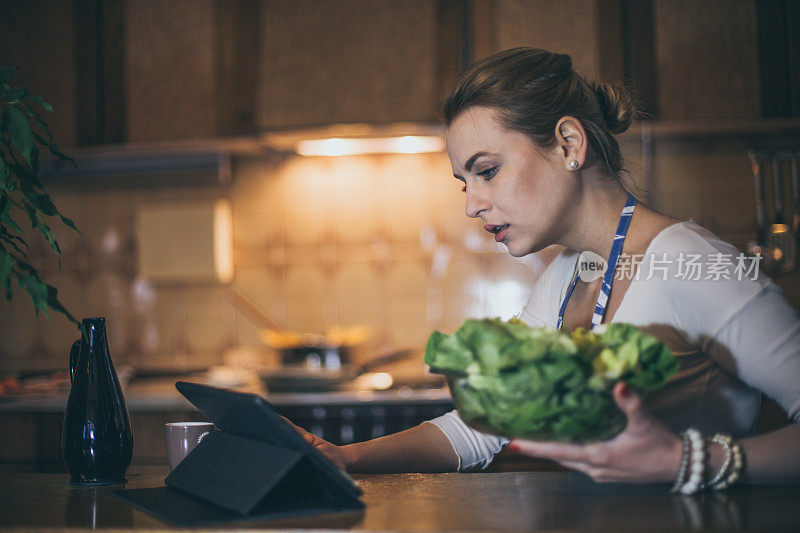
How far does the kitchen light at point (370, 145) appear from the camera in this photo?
2.72 m

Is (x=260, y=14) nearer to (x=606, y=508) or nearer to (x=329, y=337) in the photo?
(x=329, y=337)

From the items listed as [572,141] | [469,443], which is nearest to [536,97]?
[572,141]

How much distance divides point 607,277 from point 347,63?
5.46 feet

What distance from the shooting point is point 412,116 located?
255cm

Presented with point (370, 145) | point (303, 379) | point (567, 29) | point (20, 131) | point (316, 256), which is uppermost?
point (567, 29)

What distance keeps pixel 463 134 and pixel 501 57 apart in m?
0.15

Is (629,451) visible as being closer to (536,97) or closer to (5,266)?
(536,97)

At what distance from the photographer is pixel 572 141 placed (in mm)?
1246

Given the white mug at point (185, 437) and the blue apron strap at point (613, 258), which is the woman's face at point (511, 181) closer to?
the blue apron strap at point (613, 258)

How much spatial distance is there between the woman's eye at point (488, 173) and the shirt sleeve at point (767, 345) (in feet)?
1.42

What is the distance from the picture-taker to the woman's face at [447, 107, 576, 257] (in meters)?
1.23

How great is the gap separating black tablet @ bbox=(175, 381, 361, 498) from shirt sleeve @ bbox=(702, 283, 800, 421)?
21.6 inches

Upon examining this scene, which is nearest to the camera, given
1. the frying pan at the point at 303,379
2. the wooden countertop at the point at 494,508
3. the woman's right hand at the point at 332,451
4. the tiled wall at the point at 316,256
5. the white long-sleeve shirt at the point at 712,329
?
the wooden countertop at the point at 494,508

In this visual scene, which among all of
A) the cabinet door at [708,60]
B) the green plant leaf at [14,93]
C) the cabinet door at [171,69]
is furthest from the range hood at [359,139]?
the green plant leaf at [14,93]
